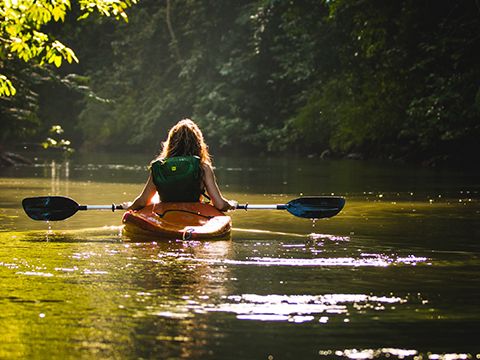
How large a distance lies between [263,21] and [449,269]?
4156 cm

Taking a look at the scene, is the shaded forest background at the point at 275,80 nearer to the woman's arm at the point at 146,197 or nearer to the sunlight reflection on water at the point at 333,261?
the woman's arm at the point at 146,197

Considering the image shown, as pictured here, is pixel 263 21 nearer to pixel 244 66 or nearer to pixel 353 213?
pixel 244 66

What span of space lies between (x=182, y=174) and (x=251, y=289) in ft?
14.8

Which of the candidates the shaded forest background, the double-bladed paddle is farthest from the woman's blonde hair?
the shaded forest background

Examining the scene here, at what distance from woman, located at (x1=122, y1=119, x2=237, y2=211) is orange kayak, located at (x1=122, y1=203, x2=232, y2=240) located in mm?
167

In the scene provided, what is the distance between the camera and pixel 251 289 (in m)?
8.64

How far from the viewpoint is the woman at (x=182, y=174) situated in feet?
42.7

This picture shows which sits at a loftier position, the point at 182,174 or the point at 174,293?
the point at 182,174

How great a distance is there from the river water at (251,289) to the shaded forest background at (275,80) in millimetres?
14894

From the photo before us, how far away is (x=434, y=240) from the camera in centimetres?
1252

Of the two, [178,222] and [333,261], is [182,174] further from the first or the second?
[333,261]

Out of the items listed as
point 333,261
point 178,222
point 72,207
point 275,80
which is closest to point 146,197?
point 178,222

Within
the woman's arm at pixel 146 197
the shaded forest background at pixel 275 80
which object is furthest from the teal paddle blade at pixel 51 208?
the shaded forest background at pixel 275 80

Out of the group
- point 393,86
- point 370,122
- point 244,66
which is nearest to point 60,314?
point 393,86
